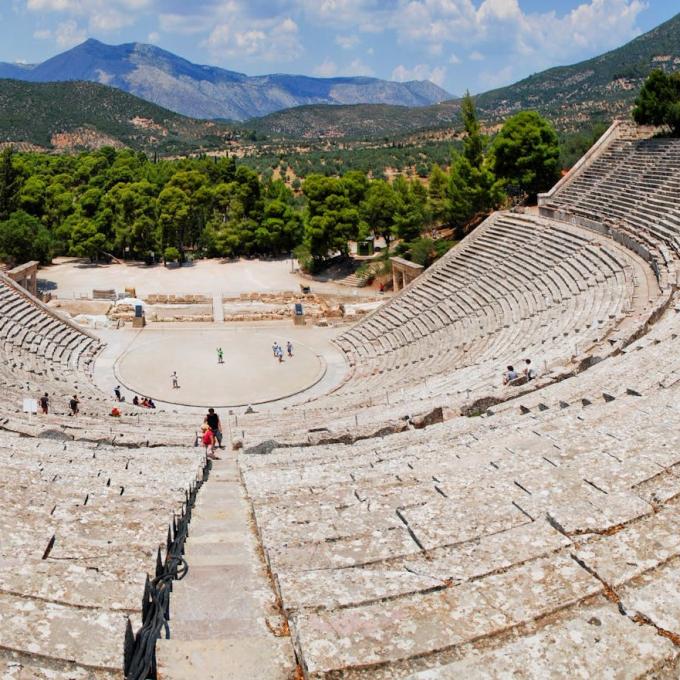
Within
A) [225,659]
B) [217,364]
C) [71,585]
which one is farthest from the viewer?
[217,364]

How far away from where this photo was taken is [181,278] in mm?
43375

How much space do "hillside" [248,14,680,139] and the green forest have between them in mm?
46110

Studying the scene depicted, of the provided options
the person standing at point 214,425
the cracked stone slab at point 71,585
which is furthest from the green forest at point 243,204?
the cracked stone slab at point 71,585

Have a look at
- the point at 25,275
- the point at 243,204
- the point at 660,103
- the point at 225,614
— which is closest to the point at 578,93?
the point at 243,204

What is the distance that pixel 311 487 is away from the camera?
7801 mm

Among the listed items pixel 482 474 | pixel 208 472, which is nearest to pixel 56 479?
pixel 208 472

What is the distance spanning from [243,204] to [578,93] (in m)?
110

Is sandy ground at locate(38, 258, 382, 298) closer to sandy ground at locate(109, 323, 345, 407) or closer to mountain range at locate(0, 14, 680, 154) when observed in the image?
sandy ground at locate(109, 323, 345, 407)

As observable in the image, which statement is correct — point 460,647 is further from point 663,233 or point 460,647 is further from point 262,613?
point 663,233

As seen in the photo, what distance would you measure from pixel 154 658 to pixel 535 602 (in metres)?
2.37

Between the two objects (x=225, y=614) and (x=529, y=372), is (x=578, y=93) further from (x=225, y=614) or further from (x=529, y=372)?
(x=225, y=614)

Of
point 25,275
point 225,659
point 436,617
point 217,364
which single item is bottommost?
point 217,364

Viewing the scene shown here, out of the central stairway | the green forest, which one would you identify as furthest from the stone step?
the green forest

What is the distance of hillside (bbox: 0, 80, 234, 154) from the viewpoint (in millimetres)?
127000
